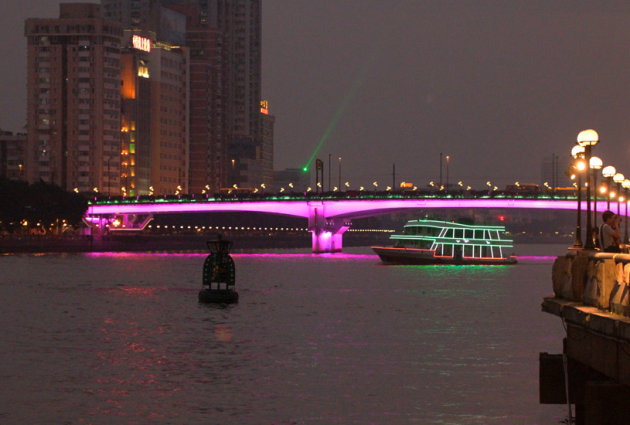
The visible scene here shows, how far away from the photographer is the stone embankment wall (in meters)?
21.1

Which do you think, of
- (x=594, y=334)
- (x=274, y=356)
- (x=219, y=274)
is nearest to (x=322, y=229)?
(x=219, y=274)

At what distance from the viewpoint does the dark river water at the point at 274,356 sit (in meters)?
30.8

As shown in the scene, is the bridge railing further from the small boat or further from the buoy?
the buoy

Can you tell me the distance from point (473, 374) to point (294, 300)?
126 feet

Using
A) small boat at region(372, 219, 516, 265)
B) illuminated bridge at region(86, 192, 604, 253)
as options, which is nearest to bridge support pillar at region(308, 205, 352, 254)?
illuminated bridge at region(86, 192, 604, 253)

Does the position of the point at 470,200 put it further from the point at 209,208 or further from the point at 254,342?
the point at 254,342

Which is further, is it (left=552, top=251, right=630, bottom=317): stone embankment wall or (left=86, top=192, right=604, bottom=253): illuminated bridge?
(left=86, top=192, right=604, bottom=253): illuminated bridge

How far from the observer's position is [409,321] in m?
60.2

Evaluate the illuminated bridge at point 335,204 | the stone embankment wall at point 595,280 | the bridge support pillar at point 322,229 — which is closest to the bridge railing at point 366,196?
Result: the illuminated bridge at point 335,204

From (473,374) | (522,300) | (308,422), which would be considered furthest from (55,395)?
(522,300)

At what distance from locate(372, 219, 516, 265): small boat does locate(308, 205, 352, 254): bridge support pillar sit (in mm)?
46725

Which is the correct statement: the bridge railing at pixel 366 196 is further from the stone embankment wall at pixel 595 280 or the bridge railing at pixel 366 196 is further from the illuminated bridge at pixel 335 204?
the stone embankment wall at pixel 595 280

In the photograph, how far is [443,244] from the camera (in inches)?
5330

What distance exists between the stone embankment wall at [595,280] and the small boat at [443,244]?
107m
